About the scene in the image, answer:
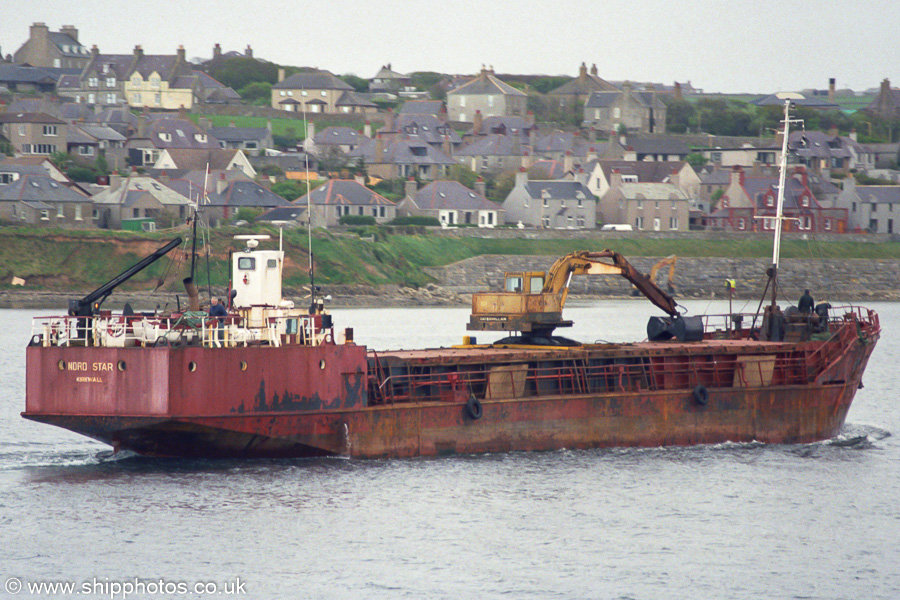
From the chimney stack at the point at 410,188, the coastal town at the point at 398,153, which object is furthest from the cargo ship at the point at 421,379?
the chimney stack at the point at 410,188

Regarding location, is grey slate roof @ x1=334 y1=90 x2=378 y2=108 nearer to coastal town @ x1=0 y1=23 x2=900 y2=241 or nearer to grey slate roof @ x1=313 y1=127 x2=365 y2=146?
coastal town @ x1=0 y1=23 x2=900 y2=241

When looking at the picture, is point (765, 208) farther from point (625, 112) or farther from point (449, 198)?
point (625, 112)

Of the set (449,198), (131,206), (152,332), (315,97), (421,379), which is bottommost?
(421,379)

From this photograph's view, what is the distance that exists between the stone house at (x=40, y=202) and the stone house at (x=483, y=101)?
83.1 m

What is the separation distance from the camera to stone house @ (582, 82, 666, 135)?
175 m

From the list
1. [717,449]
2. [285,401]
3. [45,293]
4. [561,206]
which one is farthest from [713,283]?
[285,401]

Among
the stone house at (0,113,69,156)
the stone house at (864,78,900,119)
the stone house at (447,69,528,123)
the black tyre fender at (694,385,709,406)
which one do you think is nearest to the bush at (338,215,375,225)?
the stone house at (0,113,69,156)

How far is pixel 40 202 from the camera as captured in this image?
97750 millimetres

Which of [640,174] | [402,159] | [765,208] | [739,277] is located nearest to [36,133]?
[402,159]

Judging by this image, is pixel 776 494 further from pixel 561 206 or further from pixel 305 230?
pixel 561 206

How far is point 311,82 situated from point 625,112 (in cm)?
4436

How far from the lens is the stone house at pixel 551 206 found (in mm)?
122438

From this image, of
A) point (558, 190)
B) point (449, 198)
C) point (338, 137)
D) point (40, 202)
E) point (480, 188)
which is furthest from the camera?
point (338, 137)

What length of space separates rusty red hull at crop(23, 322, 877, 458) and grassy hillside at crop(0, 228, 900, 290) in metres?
44.8
